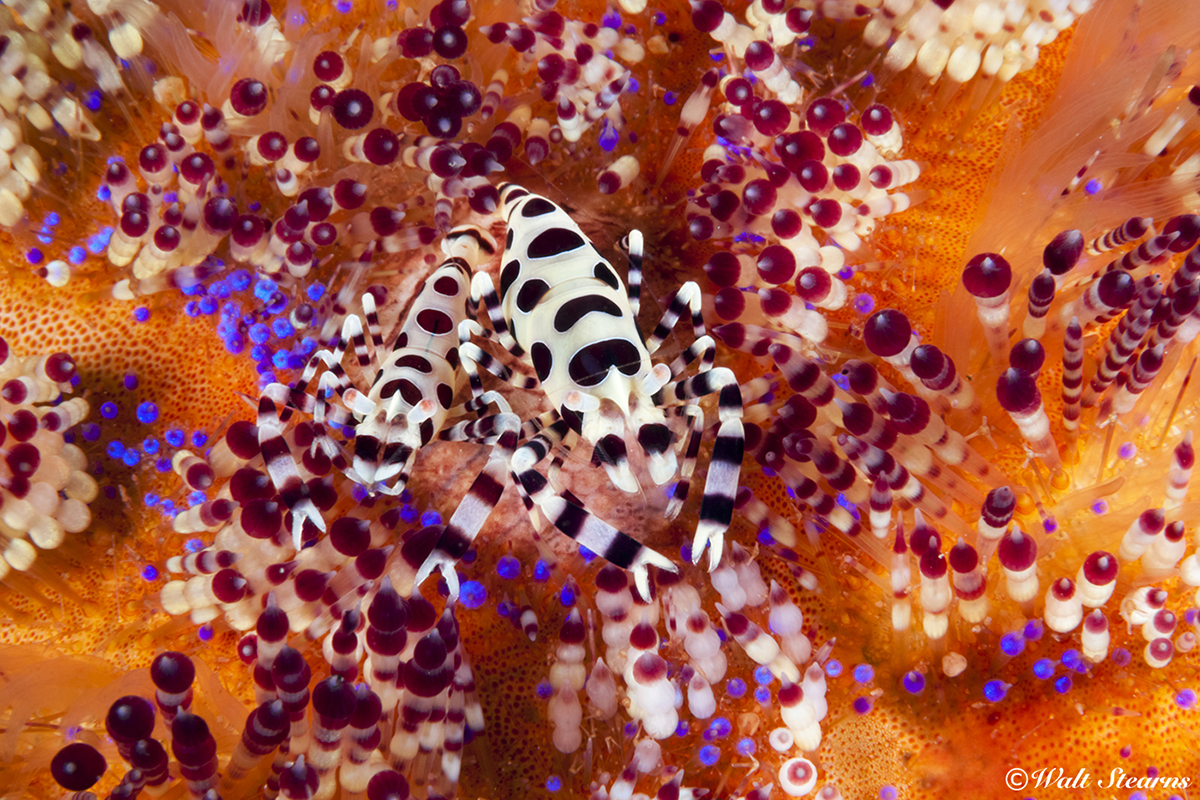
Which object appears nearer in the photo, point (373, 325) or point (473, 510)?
point (473, 510)

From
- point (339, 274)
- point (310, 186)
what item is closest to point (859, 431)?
point (339, 274)

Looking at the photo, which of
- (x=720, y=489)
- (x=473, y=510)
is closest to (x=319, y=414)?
(x=473, y=510)

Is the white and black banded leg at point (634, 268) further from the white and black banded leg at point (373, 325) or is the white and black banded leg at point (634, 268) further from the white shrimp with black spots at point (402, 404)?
the white and black banded leg at point (373, 325)

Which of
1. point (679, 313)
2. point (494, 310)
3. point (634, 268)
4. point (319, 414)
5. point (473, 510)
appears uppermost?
point (634, 268)

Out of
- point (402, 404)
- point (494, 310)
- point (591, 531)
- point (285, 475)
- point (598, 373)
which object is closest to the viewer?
point (591, 531)

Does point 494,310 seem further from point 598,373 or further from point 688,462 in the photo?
point 688,462

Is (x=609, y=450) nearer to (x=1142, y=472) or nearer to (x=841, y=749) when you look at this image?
(x=841, y=749)

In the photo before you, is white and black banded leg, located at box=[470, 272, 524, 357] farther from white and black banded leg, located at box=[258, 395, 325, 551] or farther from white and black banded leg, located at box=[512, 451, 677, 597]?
white and black banded leg, located at box=[258, 395, 325, 551]
